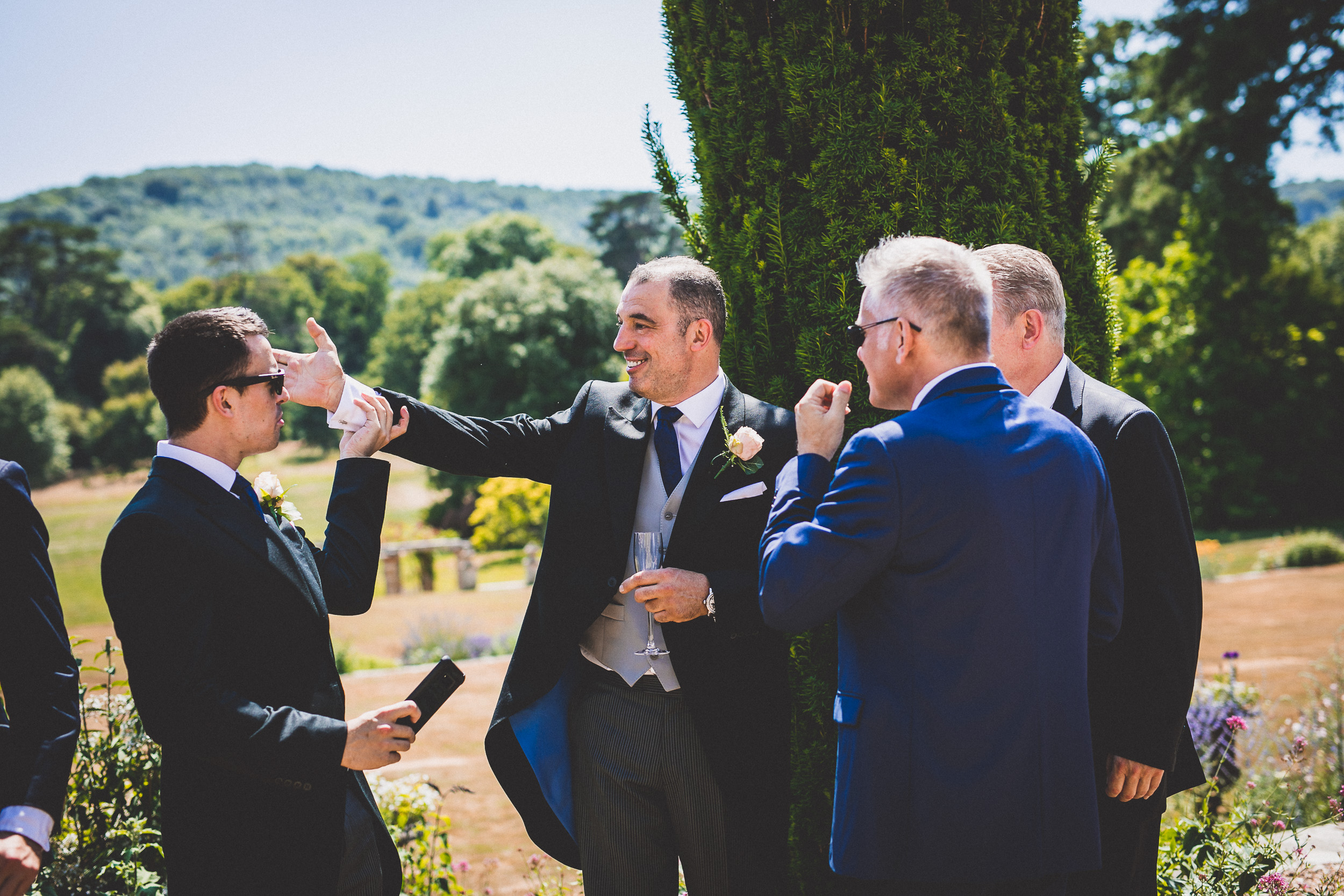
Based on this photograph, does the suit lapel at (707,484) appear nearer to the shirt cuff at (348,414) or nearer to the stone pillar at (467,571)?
the shirt cuff at (348,414)

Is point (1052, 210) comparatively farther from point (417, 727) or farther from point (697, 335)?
point (417, 727)

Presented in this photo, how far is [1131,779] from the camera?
2334 millimetres

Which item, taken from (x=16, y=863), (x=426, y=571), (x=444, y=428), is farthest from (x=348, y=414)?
(x=426, y=571)

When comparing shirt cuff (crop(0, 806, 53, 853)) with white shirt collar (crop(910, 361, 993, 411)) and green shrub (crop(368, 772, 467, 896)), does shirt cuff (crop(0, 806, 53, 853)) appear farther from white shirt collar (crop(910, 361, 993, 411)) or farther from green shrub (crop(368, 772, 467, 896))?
white shirt collar (crop(910, 361, 993, 411))

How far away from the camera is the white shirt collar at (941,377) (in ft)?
6.34

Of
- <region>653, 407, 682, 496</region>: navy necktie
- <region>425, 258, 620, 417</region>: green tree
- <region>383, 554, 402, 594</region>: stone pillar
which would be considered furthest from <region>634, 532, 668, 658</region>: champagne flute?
<region>425, 258, 620, 417</region>: green tree

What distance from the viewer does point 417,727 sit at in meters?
2.47

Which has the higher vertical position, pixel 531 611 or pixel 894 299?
pixel 894 299

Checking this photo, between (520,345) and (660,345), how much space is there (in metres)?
32.5

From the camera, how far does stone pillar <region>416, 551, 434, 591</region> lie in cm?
2112

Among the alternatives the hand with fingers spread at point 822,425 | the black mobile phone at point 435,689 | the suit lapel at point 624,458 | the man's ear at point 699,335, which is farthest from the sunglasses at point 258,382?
the hand with fingers spread at point 822,425

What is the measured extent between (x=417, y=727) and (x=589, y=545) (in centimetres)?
73

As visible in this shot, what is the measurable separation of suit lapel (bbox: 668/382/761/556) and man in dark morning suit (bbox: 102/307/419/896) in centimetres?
95

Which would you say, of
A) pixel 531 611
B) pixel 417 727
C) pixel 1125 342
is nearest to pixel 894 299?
pixel 531 611
